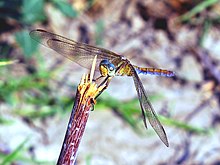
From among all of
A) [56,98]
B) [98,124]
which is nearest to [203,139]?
[98,124]

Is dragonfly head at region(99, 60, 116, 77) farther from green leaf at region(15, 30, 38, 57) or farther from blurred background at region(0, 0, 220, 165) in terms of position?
green leaf at region(15, 30, 38, 57)

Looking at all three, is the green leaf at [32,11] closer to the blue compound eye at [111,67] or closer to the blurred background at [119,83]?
the blurred background at [119,83]

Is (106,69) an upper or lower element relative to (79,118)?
upper

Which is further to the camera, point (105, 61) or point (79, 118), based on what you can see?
point (105, 61)

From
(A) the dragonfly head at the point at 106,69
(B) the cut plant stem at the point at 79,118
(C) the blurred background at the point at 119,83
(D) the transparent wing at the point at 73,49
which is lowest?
(B) the cut plant stem at the point at 79,118

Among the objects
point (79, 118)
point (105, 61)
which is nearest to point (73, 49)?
point (105, 61)

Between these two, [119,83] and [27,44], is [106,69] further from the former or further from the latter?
[119,83]

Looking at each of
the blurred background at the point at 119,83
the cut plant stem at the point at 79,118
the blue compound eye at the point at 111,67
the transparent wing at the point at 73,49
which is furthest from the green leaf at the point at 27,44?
the cut plant stem at the point at 79,118

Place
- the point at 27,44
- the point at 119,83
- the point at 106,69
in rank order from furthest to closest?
the point at 119,83, the point at 27,44, the point at 106,69

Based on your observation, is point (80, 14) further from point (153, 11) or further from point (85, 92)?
point (85, 92)
